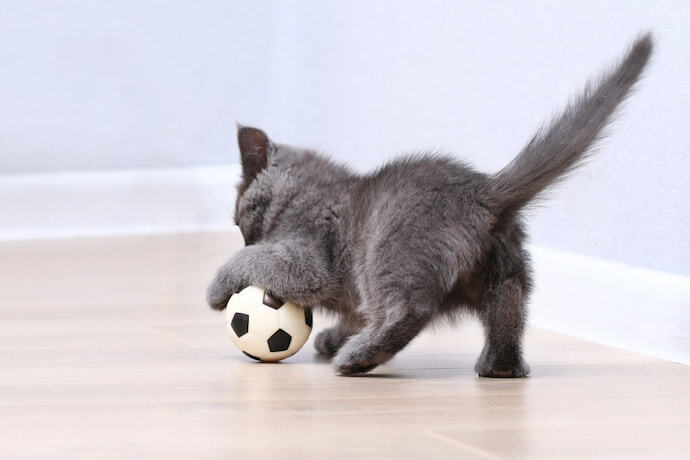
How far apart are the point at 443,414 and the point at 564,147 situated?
0.50 metres

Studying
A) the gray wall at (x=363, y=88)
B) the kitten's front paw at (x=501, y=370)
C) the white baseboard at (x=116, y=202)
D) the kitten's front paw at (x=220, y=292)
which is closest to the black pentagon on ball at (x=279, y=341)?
the kitten's front paw at (x=220, y=292)

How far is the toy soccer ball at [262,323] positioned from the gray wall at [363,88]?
0.72 meters

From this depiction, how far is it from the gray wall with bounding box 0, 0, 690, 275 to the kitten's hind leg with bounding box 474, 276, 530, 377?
394 mm

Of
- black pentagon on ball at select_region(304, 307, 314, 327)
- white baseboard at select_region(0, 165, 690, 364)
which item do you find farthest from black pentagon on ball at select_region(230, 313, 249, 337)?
white baseboard at select_region(0, 165, 690, 364)

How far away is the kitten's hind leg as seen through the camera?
1692 millimetres

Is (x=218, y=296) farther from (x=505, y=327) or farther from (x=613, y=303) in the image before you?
(x=613, y=303)

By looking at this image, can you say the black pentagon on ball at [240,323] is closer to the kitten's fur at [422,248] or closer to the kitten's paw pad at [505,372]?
the kitten's fur at [422,248]

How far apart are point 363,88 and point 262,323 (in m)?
1.99

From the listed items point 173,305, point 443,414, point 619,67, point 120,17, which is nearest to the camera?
point 443,414

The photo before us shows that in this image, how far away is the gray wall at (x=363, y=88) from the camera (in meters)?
2.04

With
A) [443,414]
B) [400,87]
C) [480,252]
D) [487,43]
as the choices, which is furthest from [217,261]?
[443,414]

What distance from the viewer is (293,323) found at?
1856mm

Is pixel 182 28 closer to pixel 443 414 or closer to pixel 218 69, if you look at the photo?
pixel 218 69

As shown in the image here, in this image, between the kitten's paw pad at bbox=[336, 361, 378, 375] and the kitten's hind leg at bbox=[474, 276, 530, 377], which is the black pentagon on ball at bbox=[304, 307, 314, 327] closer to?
the kitten's paw pad at bbox=[336, 361, 378, 375]
